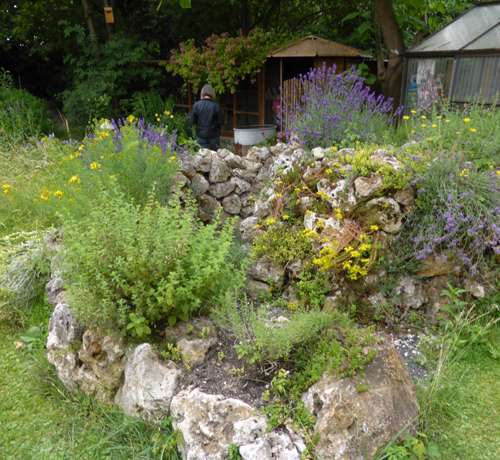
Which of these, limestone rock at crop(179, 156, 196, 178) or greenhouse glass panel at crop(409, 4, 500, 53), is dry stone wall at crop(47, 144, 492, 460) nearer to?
limestone rock at crop(179, 156, 196, 178)

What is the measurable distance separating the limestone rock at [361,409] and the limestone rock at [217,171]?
331 centimetres

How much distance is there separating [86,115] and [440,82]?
27.9ft

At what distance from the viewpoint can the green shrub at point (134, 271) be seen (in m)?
2.45

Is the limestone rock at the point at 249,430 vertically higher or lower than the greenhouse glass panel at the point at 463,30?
lower

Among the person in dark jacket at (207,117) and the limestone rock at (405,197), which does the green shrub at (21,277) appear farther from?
the person in dark jacket at (207,117)

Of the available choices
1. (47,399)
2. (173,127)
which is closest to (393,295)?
(47,399)

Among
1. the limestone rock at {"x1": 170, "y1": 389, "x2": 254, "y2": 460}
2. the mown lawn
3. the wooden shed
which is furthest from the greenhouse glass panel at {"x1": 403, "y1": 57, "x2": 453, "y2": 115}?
the limestone rock at {"x1": 170, "y1": 389, "x2": 254, "y2": 460}

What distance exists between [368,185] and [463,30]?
5.80 meters

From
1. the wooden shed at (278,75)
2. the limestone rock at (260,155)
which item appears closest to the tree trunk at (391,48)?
the wooden shed at (278,75)

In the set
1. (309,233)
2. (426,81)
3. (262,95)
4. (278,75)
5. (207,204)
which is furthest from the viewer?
(262,95)

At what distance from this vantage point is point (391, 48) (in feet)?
Result: 27.3

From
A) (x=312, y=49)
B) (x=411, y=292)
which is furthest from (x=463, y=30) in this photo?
(x=411, y=292)

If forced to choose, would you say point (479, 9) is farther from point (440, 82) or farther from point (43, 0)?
point (43, 0)

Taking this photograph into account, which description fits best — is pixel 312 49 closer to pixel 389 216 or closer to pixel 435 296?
pixel 389 216
